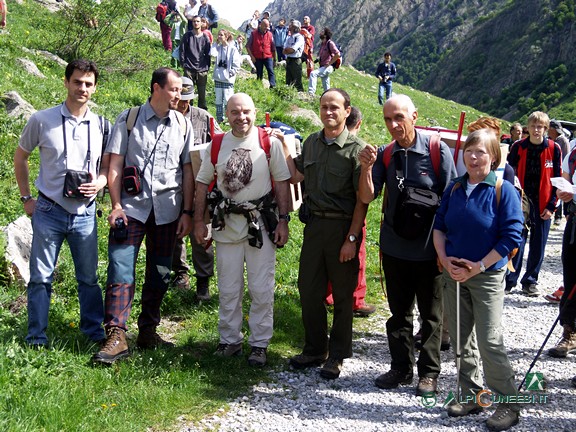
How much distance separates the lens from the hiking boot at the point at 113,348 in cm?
502

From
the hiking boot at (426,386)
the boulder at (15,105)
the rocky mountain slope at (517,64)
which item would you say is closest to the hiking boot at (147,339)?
the hiking boot at (426,386)

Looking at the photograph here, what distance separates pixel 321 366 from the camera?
582 centimetres

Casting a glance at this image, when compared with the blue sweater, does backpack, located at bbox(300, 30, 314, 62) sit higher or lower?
higher

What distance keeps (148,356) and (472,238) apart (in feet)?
9.96

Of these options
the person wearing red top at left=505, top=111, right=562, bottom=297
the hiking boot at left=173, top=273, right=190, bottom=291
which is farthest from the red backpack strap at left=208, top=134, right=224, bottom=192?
the person wearing red top at left=505, top=111, right=562, bottom=297

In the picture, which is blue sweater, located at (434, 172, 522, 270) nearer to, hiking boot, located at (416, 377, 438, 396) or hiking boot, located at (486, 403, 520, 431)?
hiking boot, located at (486, 403, 520, 431)

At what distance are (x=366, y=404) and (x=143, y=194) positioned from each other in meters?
2.70

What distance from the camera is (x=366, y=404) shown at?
5.06 metres

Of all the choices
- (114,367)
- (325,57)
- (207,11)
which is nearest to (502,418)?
(114,367)

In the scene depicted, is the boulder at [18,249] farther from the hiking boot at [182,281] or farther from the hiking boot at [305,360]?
the hiking boot at [305,360]

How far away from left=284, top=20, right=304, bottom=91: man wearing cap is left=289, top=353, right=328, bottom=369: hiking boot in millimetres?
13015

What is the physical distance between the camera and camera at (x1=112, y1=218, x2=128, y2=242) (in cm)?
521

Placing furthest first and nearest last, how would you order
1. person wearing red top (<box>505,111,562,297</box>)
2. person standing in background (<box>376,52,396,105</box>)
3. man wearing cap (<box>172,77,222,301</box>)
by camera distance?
person standing in background (<box>376,52,396,105</box>) → person wearing red top (<box>505,111,562,297</box>) → man wearing cap (<box>172,77,222,301</box>)

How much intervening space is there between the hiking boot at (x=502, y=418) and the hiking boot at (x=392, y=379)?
937mm
